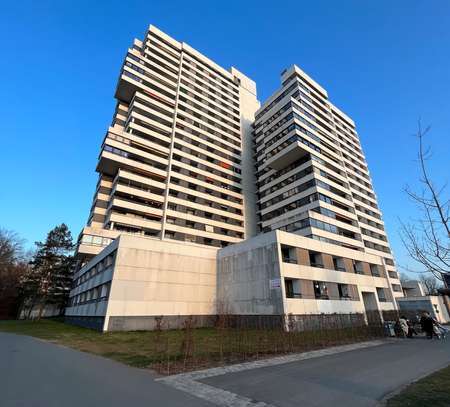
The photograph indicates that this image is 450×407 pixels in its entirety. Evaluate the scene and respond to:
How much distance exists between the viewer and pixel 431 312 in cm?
3984

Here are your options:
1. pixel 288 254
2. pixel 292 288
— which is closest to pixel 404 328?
pixel 292 288

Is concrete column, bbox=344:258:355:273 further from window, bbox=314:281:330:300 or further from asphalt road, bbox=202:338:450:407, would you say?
asphalt road, bbox=202:338:450:407

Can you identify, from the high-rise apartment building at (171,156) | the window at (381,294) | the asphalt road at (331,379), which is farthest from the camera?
the high-rise apartment building at (171,156)

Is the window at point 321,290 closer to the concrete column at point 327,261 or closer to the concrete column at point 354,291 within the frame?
the concrete column at point 327,261

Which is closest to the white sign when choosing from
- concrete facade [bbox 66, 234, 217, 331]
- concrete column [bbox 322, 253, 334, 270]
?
concrete column [bbox 322, 253, 334, 270]

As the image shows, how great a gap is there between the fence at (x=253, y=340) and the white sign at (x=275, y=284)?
2.48 m

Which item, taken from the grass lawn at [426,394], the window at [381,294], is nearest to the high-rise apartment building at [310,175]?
the window at [381,294]

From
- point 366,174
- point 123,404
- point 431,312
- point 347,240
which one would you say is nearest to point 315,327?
point 123,404

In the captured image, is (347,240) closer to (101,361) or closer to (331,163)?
(331,163)

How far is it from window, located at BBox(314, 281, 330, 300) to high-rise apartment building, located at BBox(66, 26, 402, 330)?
0.16m

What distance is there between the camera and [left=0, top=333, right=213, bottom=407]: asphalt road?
5738 mm

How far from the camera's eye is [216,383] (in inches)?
296

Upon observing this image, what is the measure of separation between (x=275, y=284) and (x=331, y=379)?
1656cm

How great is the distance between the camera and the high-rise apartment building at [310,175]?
44.3 metres
